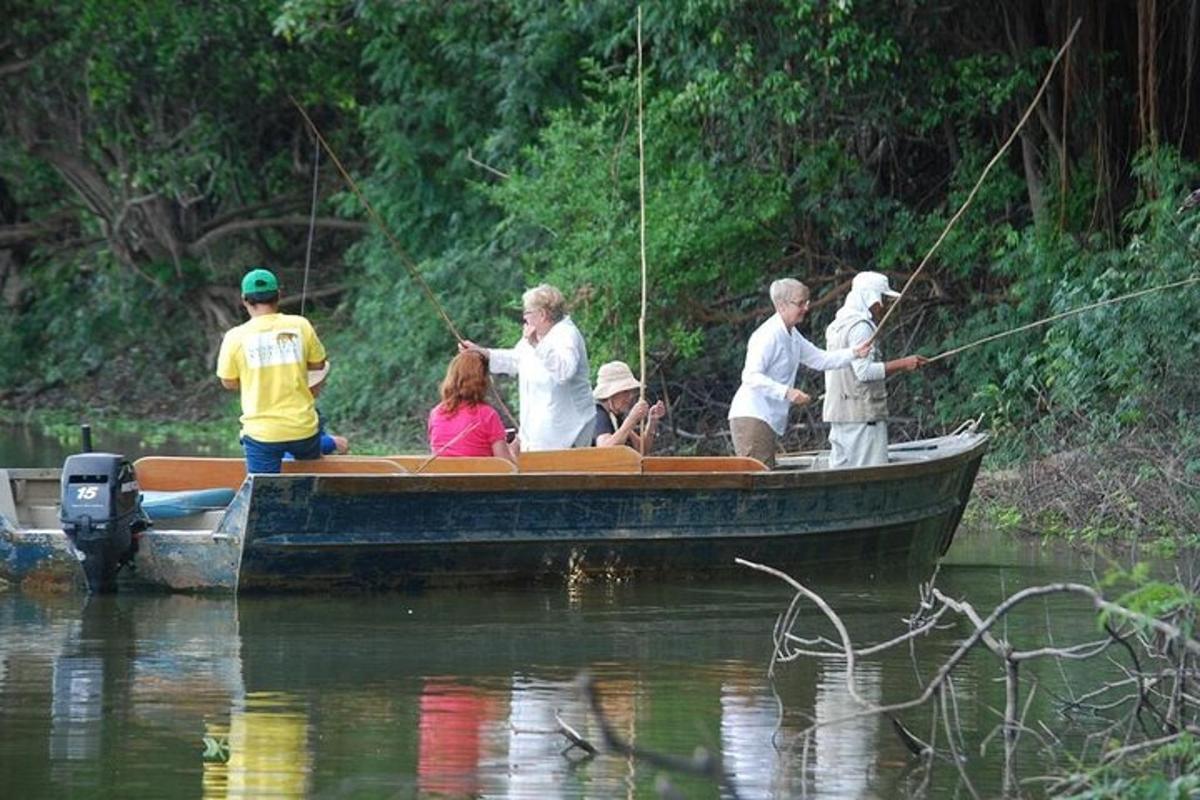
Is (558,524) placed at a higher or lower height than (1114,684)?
higher

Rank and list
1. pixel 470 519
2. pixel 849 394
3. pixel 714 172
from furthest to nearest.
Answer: pixel 714 172 < pixel 849 394 < pixel 470 519

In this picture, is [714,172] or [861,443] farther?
[714,172]

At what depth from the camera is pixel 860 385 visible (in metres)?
12.8

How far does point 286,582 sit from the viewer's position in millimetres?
11578

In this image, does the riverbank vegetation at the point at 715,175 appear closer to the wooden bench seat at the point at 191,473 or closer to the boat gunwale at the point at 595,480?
the boat gunwale at the point at 595,480

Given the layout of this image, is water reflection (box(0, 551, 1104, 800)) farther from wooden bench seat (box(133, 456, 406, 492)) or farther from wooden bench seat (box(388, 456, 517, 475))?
wooden bench seat (box(133, 456, 406, 492))

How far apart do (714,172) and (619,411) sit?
6.28 m

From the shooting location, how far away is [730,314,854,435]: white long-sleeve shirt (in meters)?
12.5

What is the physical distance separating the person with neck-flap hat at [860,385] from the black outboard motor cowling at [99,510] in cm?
380

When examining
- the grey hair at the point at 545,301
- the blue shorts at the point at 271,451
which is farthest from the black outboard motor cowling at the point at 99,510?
the grey hair at the point at 545,301

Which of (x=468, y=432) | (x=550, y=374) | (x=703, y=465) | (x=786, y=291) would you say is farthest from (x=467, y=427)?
→ (x=786, y=291)

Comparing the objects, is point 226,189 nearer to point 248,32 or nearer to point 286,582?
point 248,32

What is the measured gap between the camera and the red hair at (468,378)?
11914 millimetres

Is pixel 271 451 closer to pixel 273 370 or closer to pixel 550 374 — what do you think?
pixel 273 370
